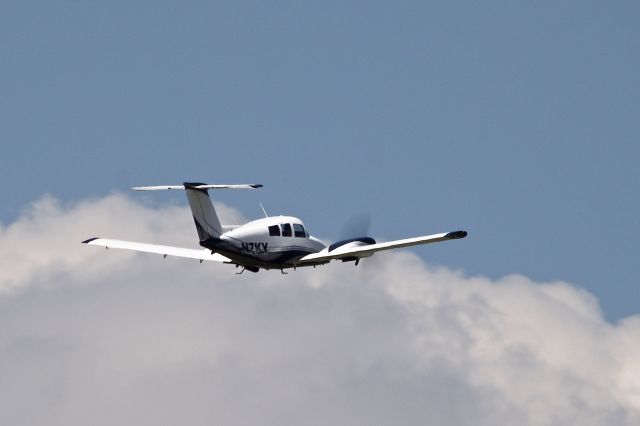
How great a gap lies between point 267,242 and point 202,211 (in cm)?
364

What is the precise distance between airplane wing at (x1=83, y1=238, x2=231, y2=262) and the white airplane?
8 centimetres

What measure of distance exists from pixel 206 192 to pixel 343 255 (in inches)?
303

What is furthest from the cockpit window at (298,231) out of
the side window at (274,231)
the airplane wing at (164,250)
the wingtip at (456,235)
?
the wingtip at (456,235)

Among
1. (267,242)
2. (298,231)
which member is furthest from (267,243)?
(298,231)

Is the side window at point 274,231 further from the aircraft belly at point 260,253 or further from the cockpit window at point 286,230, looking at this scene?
the aircraft belly at point 260,253

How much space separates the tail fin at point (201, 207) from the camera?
85.1m

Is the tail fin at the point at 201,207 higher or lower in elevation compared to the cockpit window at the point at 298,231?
higher

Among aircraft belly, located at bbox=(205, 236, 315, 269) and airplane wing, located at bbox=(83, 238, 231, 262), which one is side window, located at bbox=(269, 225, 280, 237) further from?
airplane wing, located at bbox=(83, 238, 231, 262)

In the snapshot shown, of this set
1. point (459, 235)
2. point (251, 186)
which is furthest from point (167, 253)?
point (459, 235)

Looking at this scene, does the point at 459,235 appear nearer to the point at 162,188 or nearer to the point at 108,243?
the point at 162,188

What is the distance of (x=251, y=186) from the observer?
83.1 metres

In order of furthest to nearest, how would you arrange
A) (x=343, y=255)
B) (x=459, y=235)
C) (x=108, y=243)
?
1. (x=108, y=243)
2. (x=343, y=255)
3. (x=459, y=235)

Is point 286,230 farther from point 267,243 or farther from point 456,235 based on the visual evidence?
point 456,235

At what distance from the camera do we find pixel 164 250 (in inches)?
3693
